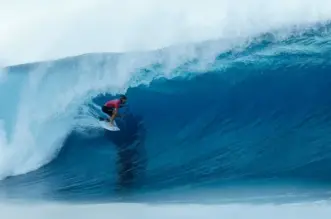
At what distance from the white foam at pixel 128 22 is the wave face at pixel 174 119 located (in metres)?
0.05

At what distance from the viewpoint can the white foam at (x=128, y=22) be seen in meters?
2.53

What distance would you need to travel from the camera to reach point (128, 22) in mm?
2623

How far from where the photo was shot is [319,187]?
7.68 feet

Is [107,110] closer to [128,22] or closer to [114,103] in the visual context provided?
[114,103]

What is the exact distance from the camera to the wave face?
2.42 m

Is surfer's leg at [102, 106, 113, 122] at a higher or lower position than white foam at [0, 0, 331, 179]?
lower

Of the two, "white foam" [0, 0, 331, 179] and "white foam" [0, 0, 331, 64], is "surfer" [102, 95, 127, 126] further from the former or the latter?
"white foam" [0, 0, 331, 64]

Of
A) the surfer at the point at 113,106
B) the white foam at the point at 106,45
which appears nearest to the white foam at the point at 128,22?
the white foam at the point at 106,45

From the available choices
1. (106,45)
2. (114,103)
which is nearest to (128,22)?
(106,45)

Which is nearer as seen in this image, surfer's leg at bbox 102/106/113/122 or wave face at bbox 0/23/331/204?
wave face at bbox 0/23/331/204

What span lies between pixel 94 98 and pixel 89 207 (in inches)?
16.2

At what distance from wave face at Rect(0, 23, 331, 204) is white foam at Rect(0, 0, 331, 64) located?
5 centimetres

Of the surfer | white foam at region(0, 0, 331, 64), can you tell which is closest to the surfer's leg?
the surfer

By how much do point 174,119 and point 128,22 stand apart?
0.42m
